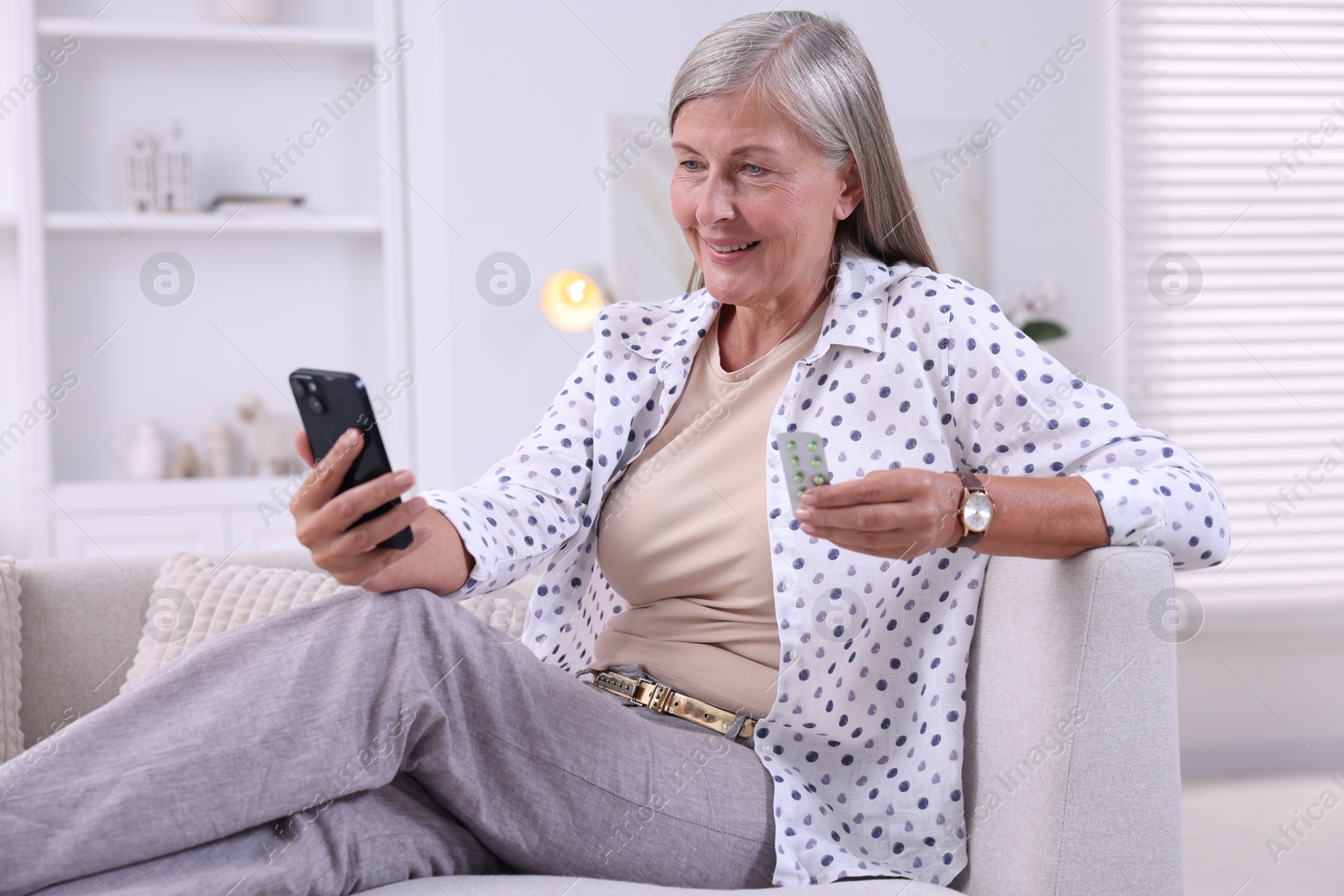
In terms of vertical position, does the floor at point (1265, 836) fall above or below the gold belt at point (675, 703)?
below

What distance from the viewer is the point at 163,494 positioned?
3.19m

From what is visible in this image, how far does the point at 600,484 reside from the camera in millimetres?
1377

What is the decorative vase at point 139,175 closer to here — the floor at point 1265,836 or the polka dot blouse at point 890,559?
the polka dot blouse at point 890,559

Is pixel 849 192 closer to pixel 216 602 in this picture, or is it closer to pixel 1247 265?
pixel 216 602

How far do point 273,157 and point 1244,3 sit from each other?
285cm

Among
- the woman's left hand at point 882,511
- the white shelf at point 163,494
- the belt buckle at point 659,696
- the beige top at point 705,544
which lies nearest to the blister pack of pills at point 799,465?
the woman's left hand at point 882,511

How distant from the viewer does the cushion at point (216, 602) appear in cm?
154

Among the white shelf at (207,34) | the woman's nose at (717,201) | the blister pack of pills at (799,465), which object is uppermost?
the white shelf at (207,34)

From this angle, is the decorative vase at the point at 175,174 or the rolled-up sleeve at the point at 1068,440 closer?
the rolled-up sleeve at the point at 1068,440

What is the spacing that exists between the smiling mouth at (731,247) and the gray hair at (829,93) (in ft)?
0.41

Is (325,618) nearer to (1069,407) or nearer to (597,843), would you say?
(597,843)

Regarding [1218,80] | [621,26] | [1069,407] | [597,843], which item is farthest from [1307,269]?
[597,843]

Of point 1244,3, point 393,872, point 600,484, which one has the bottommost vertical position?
point 393,872

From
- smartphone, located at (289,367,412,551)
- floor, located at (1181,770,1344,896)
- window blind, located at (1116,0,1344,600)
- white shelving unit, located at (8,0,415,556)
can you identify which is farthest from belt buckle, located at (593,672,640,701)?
window blind, located at (1116,0,1344,600)
